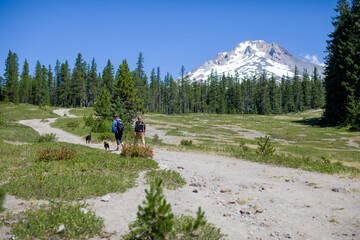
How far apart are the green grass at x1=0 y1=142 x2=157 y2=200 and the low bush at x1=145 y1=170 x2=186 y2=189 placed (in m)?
0.66

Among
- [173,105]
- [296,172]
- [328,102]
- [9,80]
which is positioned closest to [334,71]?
[328,102]

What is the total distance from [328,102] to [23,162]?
59915 mm

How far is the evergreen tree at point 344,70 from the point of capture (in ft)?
156

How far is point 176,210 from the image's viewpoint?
6703 millimetres

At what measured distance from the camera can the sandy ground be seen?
19.1ft

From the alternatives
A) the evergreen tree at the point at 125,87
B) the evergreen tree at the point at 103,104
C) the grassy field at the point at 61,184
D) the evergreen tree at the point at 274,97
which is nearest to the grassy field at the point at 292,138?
the evergreen tree at the point at 125,87

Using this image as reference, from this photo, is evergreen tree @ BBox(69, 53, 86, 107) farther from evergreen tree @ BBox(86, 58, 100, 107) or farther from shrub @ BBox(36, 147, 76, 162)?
shrub @ BBox(36, 147, 76, 162)

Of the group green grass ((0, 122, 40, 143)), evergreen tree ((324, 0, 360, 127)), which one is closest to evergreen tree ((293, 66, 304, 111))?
evergreen tree ((324, 0, 360, 127))

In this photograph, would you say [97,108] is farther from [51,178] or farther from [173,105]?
[173,105]

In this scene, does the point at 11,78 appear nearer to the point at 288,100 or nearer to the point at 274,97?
the point at 274,97

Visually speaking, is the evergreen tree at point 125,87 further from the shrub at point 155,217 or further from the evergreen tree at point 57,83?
the evergreen tree at point 57,83

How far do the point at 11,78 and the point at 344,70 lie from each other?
105m

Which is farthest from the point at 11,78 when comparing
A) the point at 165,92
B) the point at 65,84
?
the point at 165,92

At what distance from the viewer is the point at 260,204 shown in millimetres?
7660
